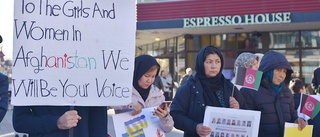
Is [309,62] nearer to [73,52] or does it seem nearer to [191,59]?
[191,59]

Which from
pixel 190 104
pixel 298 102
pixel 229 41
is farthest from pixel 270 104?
pixel 229 41

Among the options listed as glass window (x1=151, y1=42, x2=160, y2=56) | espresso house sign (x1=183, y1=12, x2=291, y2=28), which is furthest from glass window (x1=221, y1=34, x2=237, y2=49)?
glass window (x1=151, y1=42, x2=160, y2=56)

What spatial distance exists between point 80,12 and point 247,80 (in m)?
1.79

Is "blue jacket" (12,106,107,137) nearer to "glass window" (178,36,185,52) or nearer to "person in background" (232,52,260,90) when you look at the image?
"person in background" (232,52,260,90)

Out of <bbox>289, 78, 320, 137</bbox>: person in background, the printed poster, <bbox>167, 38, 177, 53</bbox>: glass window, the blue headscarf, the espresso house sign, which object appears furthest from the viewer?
<bbox>167, 38, 177, 53</bbox>: glass window

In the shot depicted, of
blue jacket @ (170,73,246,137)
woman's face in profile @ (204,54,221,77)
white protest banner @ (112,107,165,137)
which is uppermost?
woman's face in profile @ (204,54,221,77)

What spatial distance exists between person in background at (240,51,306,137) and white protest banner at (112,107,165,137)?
3.05ft

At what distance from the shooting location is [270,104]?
13.7 ft

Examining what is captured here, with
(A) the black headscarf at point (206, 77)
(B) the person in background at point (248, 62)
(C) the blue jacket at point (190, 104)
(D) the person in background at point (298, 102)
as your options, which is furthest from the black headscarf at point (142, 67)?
(D) the person in background at point (298, 102)

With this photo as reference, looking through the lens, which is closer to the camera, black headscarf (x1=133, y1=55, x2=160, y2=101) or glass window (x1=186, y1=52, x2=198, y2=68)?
black headscarf (x1=133, y1=55, x2=160, y2=101)

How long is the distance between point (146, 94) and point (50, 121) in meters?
1.20

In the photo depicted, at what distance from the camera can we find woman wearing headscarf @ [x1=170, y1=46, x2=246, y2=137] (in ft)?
12.9

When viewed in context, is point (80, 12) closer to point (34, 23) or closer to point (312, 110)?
point (34, 23)

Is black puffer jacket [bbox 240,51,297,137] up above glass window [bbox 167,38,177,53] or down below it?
below
